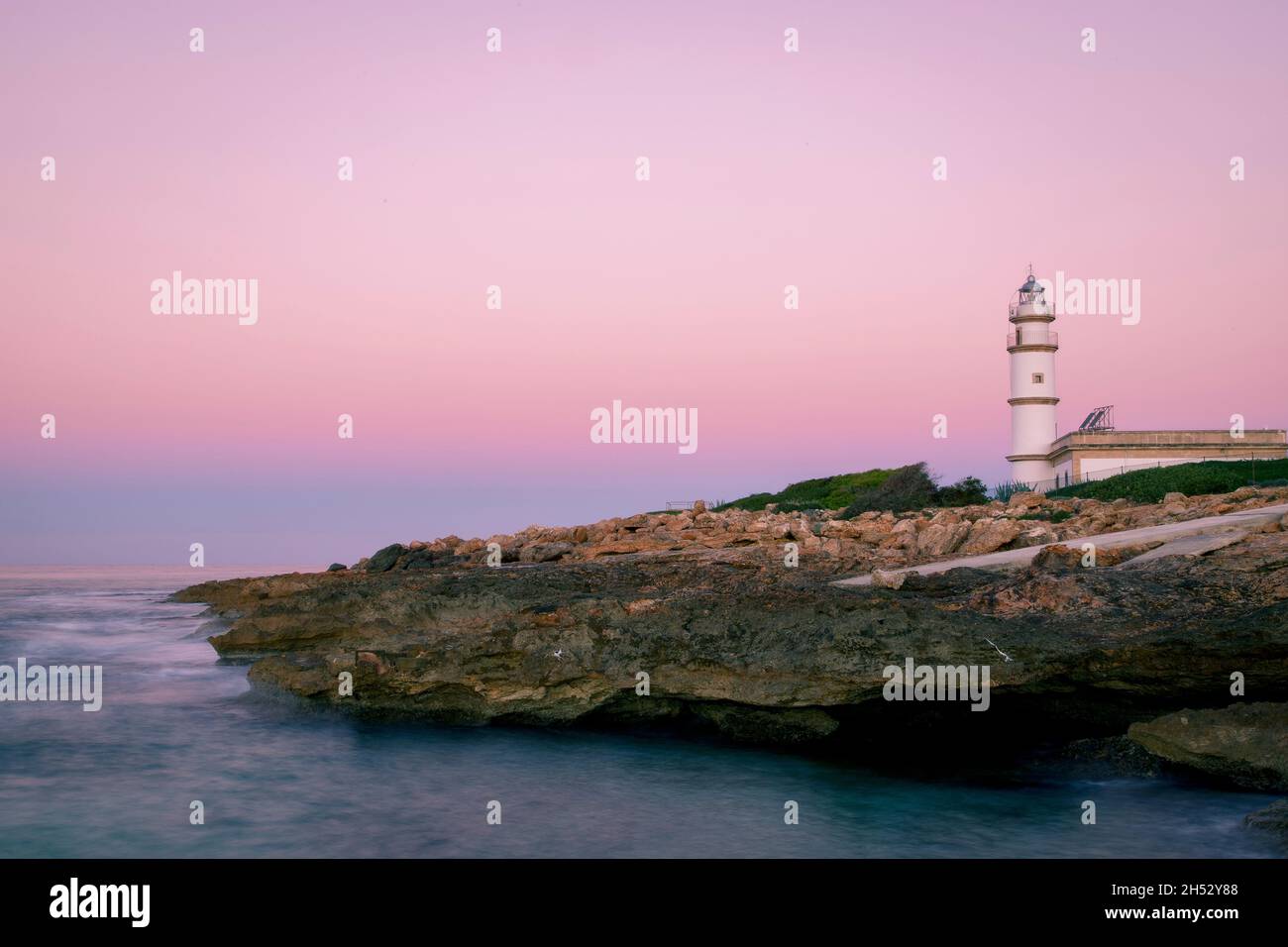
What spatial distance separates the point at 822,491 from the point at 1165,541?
5037 centimetres

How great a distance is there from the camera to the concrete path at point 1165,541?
1147 centimetres

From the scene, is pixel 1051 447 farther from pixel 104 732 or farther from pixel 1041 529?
pixel 104 732

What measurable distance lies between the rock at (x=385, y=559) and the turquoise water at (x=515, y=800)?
1859 cm

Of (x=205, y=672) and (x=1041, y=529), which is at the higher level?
(x=1041, y=529)

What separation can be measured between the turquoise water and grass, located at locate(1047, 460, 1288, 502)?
2484 cm

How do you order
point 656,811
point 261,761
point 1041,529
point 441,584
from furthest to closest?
point 1041,529 → point 441,584 → point 261,761 → point 656,811

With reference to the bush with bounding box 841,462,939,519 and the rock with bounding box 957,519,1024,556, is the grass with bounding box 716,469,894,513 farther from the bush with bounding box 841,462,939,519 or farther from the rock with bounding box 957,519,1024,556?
the rock with bounding box 957,519,1024,556

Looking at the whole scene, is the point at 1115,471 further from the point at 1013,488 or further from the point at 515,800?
the point at 515,800

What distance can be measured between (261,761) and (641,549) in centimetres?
1186

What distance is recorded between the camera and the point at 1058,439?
55.1 meters

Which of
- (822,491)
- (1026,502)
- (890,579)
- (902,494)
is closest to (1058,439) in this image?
(822,491)
